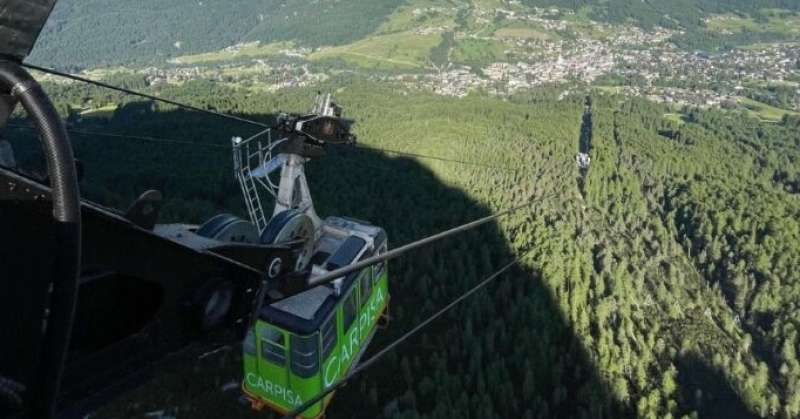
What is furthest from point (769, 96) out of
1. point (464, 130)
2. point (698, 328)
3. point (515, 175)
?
point (698, 328)

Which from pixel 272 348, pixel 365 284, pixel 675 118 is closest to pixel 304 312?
pixel 272 348

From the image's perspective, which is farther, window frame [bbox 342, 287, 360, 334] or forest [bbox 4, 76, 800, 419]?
forest [bbox 4, 76, 800, 419]

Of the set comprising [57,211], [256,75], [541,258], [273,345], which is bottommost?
[256,75]

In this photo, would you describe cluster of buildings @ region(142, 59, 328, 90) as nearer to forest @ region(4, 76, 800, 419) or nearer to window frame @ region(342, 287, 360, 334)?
forest @ region(4, 76, 800, 419)

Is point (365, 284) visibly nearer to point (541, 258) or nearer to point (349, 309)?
point (349, 309)

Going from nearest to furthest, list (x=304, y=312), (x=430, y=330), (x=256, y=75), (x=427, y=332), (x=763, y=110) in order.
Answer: (x=304, y=312)
(x=427, y=332)
(x=430, y=330)
(x=763, y=110)
(x=256, y=75)

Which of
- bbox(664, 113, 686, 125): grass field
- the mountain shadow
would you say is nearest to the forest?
the mountain shadow

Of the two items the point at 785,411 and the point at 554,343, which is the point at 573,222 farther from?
the point at 554,343
